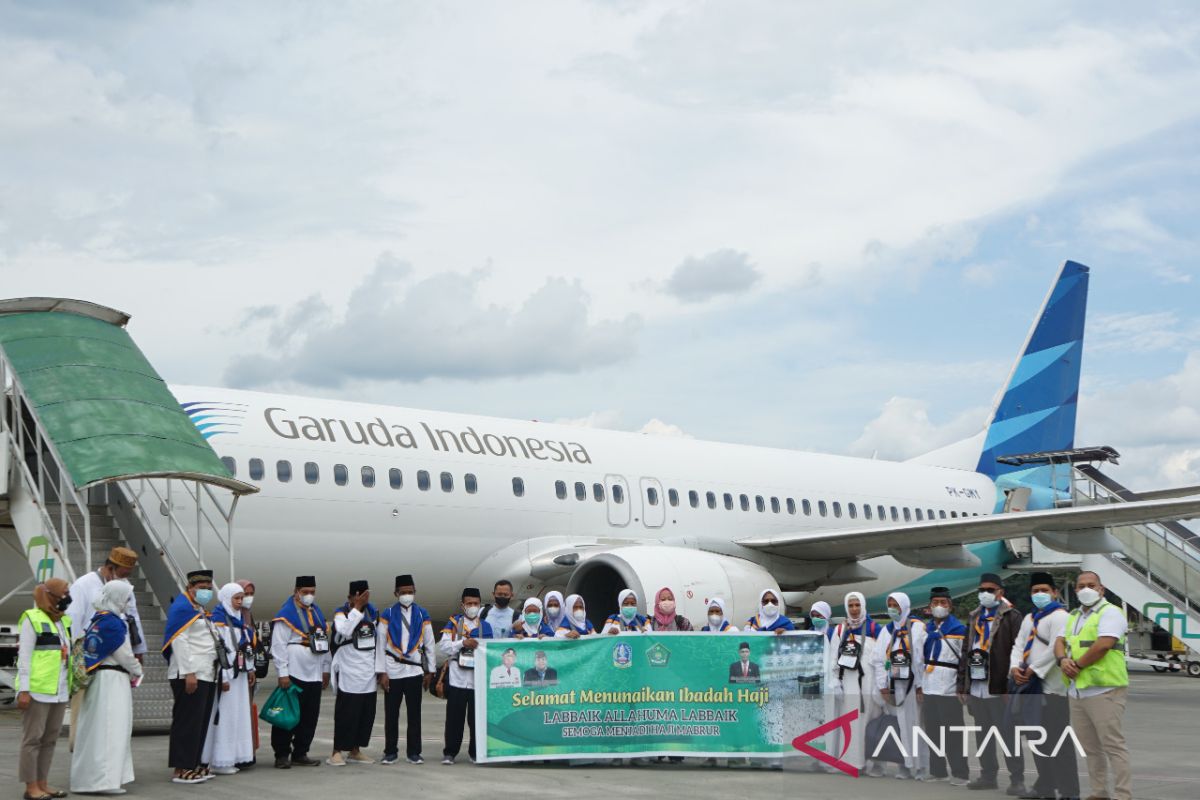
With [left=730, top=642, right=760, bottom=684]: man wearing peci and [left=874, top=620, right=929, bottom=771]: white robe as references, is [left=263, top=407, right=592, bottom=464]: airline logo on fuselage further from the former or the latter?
[left=874, top=620, right=929, bottom=771]: white robe

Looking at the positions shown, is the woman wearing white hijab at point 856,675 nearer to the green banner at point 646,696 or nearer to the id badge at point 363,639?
the green banner at point 646,696

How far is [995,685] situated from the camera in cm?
934

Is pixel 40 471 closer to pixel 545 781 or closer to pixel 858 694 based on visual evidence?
pixel 545 781

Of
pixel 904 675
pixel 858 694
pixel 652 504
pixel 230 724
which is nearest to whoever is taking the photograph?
pixel 230 724

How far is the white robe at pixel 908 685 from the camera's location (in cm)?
987

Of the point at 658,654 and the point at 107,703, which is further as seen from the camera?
the point at 658,654

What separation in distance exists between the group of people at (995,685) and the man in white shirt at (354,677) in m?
3.65

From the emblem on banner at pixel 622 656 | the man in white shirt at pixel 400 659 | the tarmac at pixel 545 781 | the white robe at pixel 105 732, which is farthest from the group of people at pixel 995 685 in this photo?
the white robe at pixel 105 732

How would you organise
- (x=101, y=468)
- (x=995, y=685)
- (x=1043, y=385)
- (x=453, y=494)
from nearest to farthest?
(x=995, y=685), (x=101, y=468), (x=453, y=494), (x=1043, y=385)

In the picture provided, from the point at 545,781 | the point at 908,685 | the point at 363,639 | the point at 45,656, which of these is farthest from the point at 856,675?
the point at 45,656

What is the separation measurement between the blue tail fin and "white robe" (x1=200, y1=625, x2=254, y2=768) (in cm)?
2106

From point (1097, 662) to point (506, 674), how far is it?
172 inches

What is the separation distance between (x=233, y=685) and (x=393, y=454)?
6.71 meters

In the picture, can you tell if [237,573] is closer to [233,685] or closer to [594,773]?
[233,685]
